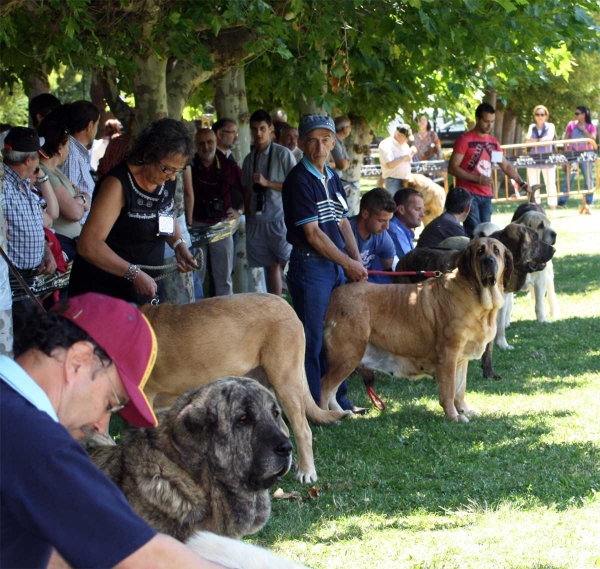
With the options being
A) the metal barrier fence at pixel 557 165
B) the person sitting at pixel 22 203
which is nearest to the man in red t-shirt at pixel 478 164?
the person sitting at pixel 22 203

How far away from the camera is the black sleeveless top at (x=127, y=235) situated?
597 centimetres

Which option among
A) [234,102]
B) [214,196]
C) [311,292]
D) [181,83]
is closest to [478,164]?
[234,102]

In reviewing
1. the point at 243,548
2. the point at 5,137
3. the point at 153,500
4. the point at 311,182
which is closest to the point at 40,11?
the point at 5,137

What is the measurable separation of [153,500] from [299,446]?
2.49 meters

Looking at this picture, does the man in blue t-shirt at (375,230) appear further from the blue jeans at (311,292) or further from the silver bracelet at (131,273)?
the silver bracelet at (131,273)

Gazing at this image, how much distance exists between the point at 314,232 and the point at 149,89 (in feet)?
8.20

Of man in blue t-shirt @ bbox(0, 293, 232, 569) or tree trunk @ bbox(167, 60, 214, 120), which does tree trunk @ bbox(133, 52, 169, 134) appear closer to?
tree trunk @ bbox(167, 60, 214, 120)

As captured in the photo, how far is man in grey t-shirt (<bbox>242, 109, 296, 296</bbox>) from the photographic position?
1138 cm

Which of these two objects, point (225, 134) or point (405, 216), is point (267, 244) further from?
point (405, 216)

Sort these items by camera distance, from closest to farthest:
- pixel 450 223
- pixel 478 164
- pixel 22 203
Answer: pixel 22 203, pixel 450 223, pixel 478 164

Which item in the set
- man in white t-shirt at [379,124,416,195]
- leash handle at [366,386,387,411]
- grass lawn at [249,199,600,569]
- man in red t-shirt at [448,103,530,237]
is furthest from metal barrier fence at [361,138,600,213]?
leash handle at [366,386,387,411]

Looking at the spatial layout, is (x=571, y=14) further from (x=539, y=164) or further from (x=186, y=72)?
(x=539, y=164)

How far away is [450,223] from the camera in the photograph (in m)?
10.8

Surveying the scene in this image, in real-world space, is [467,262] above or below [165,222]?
below
